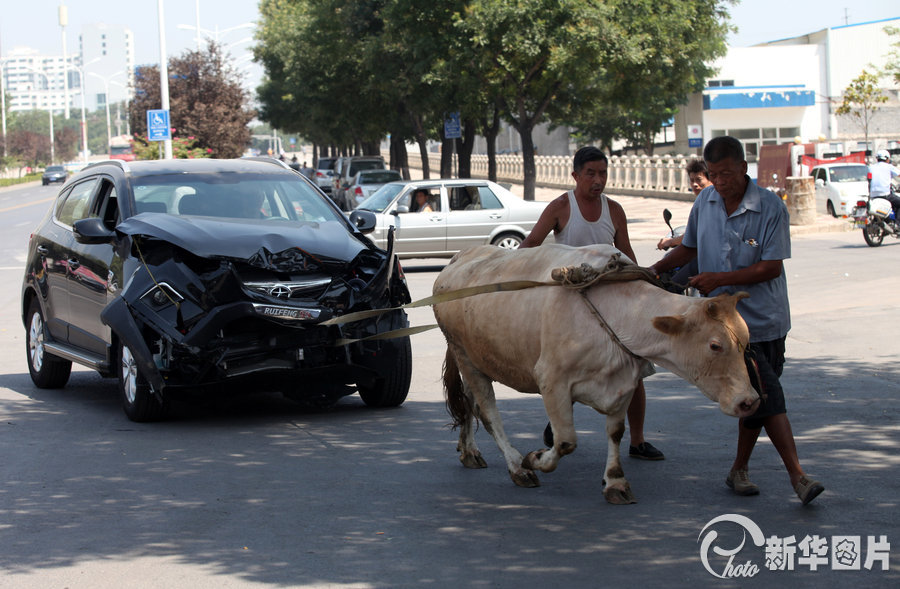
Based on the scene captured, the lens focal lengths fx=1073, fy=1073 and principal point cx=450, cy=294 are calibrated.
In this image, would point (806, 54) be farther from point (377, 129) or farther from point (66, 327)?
point (66, 327)

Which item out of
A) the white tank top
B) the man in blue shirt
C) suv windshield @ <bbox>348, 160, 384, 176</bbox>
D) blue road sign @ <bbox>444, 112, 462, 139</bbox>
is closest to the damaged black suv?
the white tank top

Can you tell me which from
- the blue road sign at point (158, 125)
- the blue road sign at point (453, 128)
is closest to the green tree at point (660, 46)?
the blue road sign at point (453, 128)

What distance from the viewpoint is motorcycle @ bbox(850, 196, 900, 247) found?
21438 mm

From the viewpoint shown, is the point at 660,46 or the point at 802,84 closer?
the point at 660,46

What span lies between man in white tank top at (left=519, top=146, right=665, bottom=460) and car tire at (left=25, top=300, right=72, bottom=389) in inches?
200

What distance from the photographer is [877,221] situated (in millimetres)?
21422

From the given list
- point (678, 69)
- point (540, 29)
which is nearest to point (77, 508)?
point (540, 29)

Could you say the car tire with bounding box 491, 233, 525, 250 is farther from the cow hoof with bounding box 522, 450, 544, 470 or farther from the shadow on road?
the cow hoof with bounding box 522, 450, 544, 470

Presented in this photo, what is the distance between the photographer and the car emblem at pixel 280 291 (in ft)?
24.6

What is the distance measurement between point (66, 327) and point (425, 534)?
16.6 feet

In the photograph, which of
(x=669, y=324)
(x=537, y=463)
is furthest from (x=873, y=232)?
(x=669, y=324)

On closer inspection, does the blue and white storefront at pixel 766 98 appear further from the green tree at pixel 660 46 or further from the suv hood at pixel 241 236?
the suv hood at pixel 241 236

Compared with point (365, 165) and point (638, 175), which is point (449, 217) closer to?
point (365, 165)

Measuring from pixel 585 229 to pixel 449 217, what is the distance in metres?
14.0
